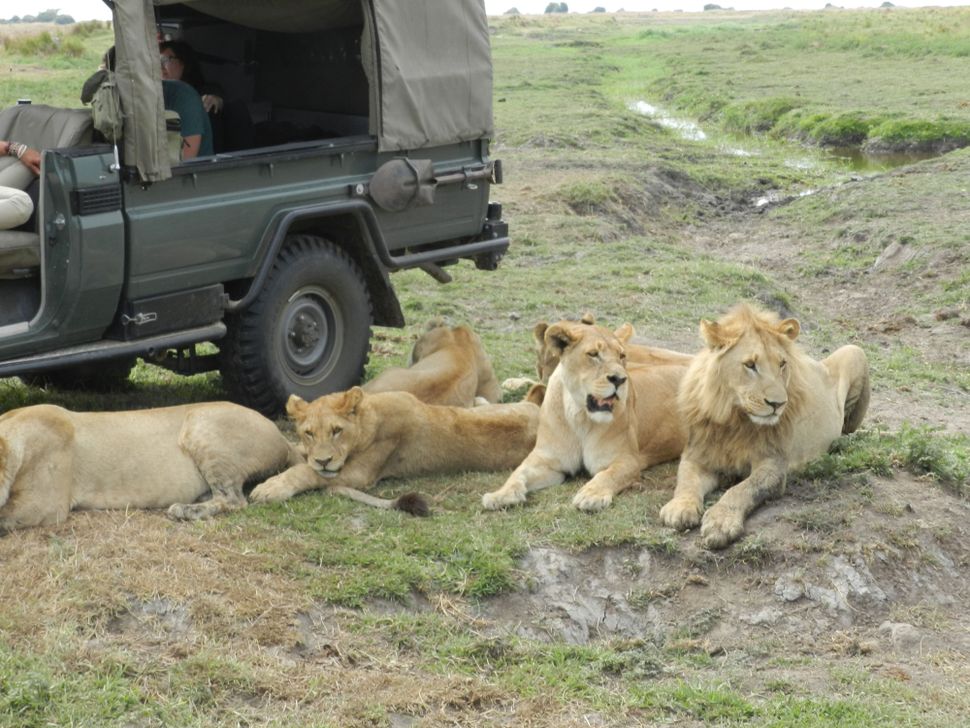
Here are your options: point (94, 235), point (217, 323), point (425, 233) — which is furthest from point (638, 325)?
point (94, 235)

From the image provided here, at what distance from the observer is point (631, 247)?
13.5 meters

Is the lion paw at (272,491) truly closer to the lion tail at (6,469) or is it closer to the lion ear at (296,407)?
the lion ear at (296,407)

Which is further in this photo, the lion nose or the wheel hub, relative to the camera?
the wheel hub

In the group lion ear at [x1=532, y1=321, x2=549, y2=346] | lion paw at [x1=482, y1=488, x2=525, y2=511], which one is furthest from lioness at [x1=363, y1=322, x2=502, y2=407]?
lion paw at [x1=482, y1=488, x2=525, y2=511]

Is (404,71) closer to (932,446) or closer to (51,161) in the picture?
(51,161)

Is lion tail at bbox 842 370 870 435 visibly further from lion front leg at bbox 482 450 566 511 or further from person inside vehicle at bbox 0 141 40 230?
person inside vehicle at bbox 0 141 40 230

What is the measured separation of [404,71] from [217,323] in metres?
1.81

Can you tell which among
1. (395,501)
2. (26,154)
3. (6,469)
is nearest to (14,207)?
(26,154)

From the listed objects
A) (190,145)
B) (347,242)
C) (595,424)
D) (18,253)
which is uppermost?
(190,145)

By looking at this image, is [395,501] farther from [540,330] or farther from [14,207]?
[14,207]

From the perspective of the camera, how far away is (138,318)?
6.27m

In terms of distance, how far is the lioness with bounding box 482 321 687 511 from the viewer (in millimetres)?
6137

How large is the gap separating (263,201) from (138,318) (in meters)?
0.90

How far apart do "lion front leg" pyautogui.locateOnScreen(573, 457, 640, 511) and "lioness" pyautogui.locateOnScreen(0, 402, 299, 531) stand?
143 cm
